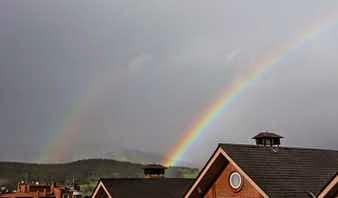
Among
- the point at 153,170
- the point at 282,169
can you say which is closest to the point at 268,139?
the point at 282,169

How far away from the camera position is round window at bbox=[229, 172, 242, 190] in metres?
28.5

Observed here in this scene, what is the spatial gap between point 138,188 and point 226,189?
11.5m

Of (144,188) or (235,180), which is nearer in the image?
(235,180)

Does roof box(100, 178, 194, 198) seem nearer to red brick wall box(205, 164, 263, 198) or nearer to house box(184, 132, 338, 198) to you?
house box(184, 132, 338, 198)

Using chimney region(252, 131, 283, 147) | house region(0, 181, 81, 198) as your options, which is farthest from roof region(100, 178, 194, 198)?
house region(0, 181, 81, 198)

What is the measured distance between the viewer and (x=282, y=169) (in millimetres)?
28516

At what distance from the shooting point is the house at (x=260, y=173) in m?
26.7

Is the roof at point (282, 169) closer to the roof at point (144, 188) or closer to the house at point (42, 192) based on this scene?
the roof at point (144, 188)

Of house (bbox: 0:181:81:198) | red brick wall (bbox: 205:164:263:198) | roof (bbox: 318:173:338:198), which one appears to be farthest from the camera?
house (bbox: 0:181:81:198)

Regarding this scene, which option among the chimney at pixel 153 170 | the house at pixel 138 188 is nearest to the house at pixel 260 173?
the house at pixel 138 188

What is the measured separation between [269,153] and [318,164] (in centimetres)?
386

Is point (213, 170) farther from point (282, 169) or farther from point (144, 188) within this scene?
point (144, 188)

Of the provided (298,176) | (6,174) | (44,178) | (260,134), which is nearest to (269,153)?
(298,176)

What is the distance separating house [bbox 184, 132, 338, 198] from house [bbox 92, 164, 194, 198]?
8298 millimetres
